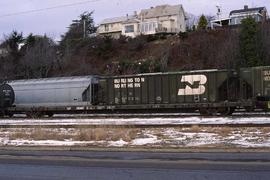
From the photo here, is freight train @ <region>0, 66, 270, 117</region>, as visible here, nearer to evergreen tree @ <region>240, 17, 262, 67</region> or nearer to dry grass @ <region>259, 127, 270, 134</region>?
dry grass @ <region>259, 127, 270, 134</region>

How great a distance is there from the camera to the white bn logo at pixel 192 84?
111ft

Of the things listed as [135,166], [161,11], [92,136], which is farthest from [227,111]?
[161,11]

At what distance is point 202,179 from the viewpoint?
925 centimetres

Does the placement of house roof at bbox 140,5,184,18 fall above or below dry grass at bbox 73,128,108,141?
above

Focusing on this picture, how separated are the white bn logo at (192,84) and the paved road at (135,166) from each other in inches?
815

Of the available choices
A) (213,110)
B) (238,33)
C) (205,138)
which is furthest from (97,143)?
(238,33)

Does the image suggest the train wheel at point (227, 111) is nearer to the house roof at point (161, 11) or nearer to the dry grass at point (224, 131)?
the dry grass at point (224, 131)

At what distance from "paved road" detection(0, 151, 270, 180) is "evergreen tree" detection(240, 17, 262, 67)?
140ft

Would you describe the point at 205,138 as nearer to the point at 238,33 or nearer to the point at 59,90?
the point at 59,90

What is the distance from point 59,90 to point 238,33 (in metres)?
29.5

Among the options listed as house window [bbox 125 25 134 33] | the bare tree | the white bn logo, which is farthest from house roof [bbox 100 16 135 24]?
the white bn logo

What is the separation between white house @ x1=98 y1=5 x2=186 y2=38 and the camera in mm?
100875

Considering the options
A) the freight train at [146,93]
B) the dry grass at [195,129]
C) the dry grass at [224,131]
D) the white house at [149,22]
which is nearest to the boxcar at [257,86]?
the freight train at [146,93]

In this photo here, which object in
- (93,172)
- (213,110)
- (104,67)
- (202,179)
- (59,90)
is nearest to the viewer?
(202,179)
